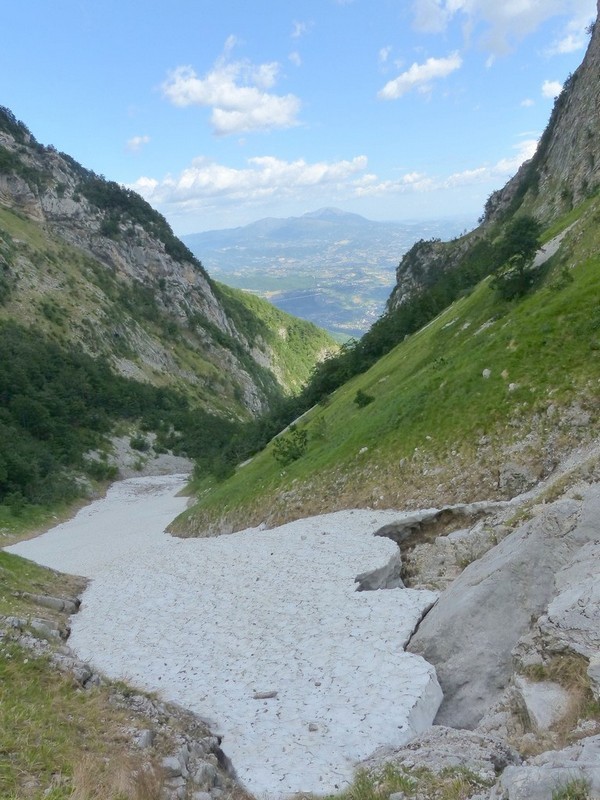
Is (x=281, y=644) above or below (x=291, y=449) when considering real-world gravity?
below

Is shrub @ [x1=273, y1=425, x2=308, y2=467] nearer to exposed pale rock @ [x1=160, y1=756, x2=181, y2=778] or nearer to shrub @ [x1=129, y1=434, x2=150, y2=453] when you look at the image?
exposed pale rock @ [x1=160, y1=756, x2=181, y2=778]

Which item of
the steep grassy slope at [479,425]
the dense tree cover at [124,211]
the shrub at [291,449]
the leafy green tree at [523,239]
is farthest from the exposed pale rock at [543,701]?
the dense tree cover at [124,211]

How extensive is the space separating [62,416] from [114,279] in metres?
74.6

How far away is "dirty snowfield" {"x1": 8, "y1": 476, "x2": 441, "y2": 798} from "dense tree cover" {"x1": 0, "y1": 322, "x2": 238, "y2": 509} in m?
47.2

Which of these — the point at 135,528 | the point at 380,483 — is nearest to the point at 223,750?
the point at 380,483

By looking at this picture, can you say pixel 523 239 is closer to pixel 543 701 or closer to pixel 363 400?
pixel 363 400

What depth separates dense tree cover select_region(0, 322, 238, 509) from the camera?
230 ft

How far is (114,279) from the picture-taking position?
157 metres

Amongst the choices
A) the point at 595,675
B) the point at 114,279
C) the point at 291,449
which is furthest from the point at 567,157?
Answer: the point at 114,279

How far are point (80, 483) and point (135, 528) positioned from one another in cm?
3238

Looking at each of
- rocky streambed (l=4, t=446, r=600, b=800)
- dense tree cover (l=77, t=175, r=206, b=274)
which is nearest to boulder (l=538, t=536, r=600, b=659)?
rocky streambed (l=4, t=446, r=600, b=800)

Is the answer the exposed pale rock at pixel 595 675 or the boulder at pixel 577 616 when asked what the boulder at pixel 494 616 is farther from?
the exposed pale rock at pixel 595 675

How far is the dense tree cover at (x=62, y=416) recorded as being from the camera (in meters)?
70.1

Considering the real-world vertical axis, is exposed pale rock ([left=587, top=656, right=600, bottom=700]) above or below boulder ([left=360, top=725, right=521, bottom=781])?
above
